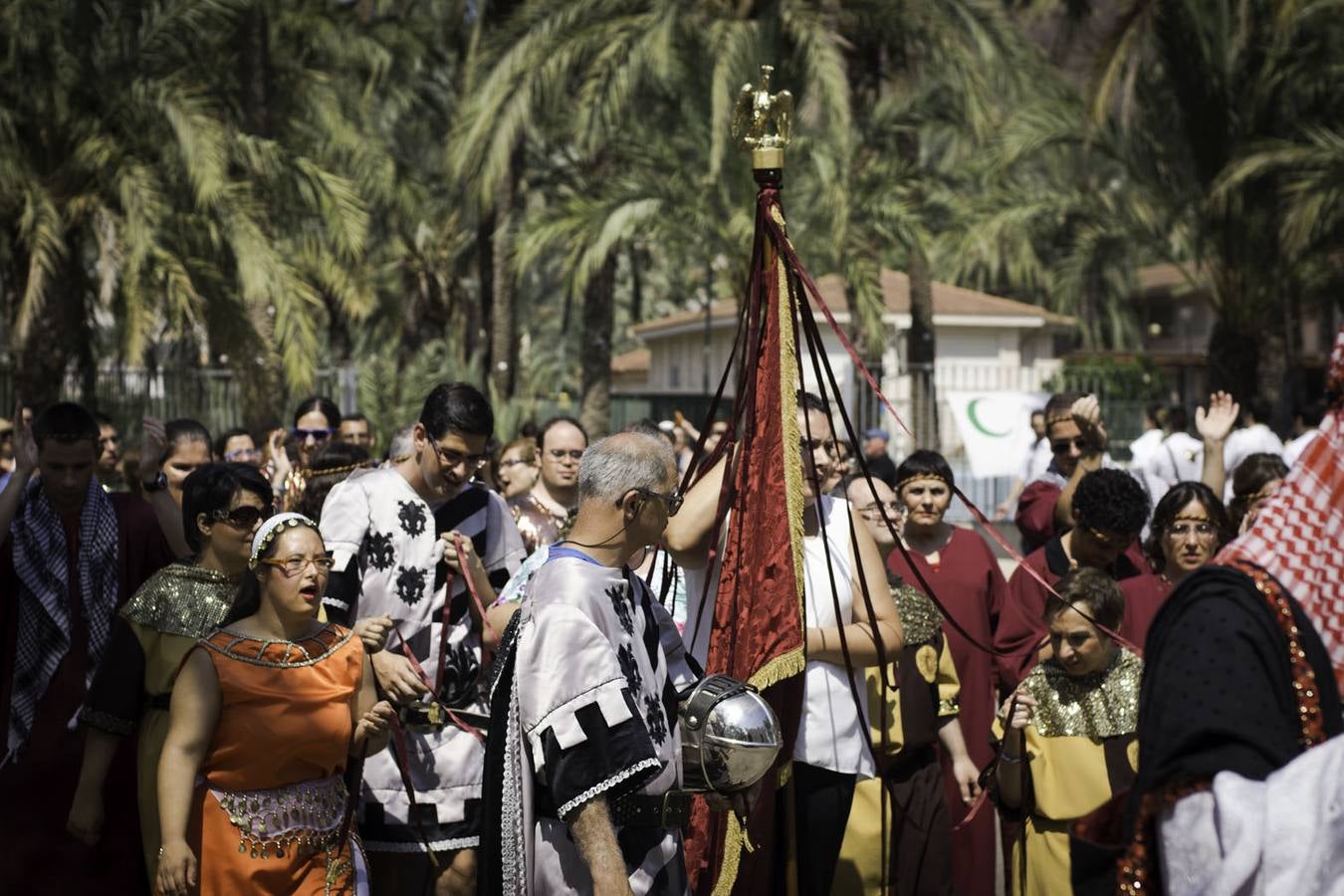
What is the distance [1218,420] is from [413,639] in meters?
4.14

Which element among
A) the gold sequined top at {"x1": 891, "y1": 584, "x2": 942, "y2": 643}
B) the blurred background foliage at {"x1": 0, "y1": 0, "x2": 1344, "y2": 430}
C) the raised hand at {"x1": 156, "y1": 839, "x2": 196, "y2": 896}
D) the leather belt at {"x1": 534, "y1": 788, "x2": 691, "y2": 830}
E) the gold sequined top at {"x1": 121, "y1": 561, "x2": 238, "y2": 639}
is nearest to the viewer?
the leather belt at {"x1": 534, "y1": 788, "x2": 691, "y2": 830}

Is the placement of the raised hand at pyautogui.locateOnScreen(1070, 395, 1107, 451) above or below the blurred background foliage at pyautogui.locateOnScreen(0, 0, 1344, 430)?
below

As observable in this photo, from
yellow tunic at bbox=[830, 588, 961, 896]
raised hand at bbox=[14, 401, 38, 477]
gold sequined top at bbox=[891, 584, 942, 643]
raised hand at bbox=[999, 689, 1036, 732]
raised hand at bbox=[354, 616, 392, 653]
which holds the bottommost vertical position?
yellow tunic at bbox=[830, 588, 961, 896]

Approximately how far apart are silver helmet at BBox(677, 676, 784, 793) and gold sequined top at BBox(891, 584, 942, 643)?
6.17ft

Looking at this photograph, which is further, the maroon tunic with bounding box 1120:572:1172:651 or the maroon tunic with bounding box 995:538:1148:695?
the maroon tunic with bounding box 995:538:1148:695

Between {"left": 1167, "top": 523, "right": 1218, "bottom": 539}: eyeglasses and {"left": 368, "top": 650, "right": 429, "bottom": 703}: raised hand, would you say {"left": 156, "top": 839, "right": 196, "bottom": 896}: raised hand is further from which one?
{"left": 1167, "top": 523, "right": 1218, "bottom": 539}: eyeglasses

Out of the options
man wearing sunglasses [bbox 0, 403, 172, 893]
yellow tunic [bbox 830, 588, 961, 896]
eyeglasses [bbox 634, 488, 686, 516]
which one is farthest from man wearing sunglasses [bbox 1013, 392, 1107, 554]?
man wearing sunglasses [bbox 0, 403, 172, 893]

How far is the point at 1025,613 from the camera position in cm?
627

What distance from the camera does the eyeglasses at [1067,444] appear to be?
7645 millimetres

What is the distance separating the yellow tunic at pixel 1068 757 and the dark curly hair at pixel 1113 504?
103cm

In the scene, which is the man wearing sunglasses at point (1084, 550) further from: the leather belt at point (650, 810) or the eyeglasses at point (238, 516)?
the eyeglasses at point (238, 516)

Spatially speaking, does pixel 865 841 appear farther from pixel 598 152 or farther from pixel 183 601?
pixel 598 152

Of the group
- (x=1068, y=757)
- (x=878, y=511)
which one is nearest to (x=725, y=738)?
(x=1068, y=757)

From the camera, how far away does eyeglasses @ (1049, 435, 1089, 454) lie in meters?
7.64
